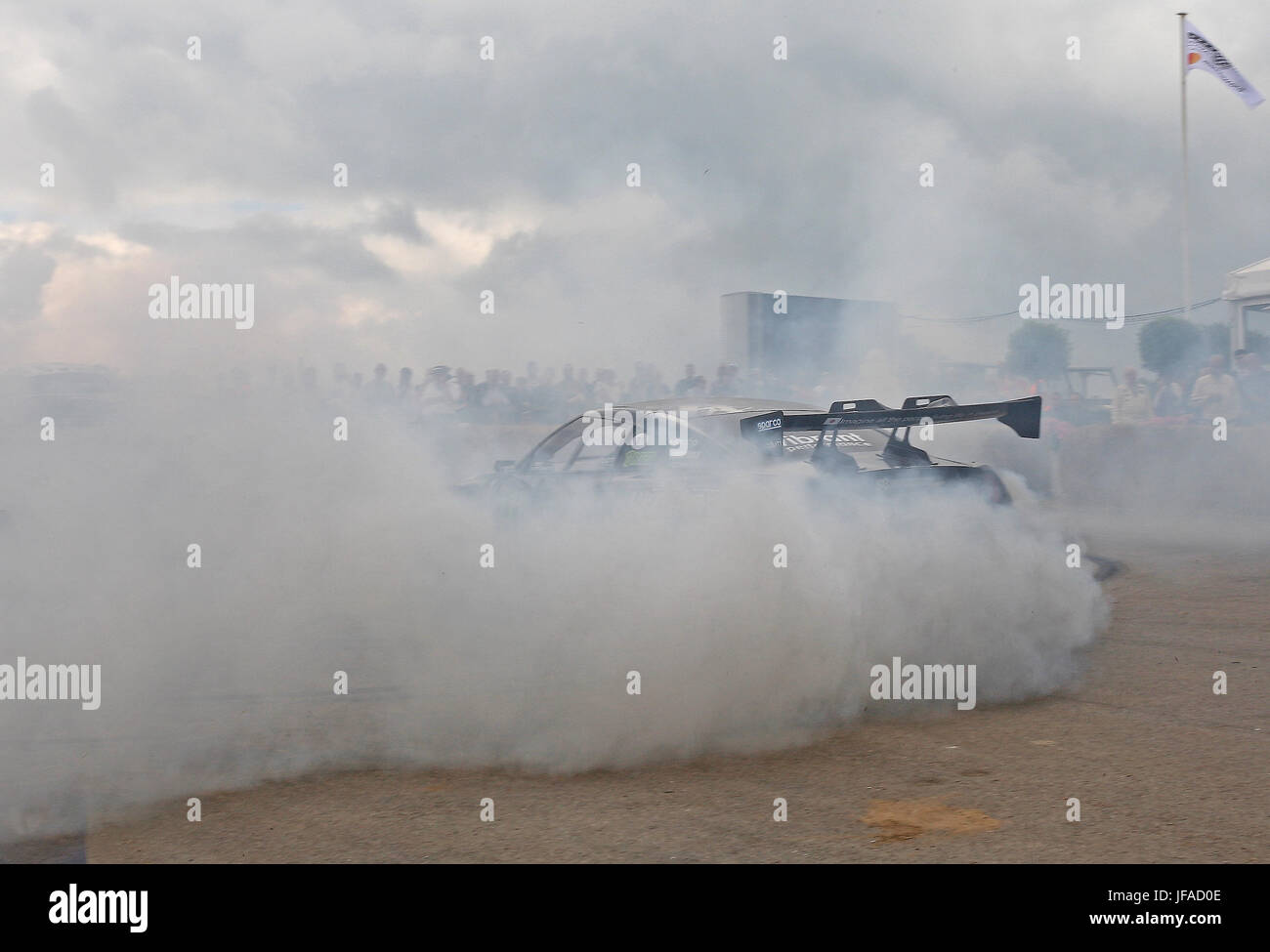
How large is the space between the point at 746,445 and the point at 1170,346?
12.2 m

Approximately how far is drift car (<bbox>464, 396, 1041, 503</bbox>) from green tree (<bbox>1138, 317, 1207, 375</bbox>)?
928cm

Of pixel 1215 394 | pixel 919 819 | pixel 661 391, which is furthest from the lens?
pixel 1215 394

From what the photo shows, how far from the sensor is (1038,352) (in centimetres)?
1523

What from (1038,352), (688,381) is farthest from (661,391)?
(1038,352)

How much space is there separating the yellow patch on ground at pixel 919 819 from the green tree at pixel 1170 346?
11854 millimetres

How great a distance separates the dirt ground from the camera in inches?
138

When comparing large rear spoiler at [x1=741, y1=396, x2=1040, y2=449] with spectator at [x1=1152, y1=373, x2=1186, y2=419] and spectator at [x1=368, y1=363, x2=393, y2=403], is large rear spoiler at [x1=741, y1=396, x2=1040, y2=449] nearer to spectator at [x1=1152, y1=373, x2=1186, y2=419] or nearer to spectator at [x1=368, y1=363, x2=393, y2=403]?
spectator at [x1=368, y1=363, x2=393, y2=403]

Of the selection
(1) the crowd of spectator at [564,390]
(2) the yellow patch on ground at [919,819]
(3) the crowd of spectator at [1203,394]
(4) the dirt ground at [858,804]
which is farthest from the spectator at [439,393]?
(3) the crowd of spectator at [1203,394]

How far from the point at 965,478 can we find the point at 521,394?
538 centimetres

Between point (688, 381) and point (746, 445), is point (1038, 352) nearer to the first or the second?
point (688, 381)

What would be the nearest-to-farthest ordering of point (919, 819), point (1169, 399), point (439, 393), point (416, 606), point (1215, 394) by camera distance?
point (919, 819) → point (416, 606) → point (439, 393) → point (1215, 394) → point (1169, 399)

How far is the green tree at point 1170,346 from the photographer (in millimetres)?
14562

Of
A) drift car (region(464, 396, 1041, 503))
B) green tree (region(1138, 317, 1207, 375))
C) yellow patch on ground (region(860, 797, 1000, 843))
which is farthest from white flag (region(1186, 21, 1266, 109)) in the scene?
yellow patch on ground (region(860, 797, 1000, 843))
